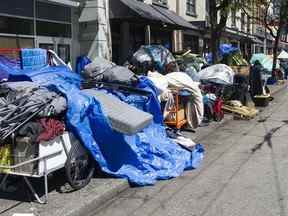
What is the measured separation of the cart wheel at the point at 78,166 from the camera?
680 cm

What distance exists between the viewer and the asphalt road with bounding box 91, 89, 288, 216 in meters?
6.33

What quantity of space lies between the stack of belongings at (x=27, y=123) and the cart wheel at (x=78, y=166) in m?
0.42

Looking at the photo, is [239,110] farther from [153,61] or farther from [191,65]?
[153,61]

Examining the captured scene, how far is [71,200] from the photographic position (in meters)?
6.45

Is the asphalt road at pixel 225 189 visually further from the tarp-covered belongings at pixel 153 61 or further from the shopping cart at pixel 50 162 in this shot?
the tarp-covered belongings at pixel 153 61

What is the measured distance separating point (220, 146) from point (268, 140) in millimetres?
1285

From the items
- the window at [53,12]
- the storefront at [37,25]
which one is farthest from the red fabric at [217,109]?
the window at [53,12]

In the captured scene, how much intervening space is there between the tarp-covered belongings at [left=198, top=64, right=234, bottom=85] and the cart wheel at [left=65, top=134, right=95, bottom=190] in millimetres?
7667

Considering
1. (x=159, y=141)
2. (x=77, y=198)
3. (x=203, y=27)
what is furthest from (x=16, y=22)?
(x=203, y=27)

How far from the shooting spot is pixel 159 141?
9062 millimetres

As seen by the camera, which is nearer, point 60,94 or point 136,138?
point 60,94

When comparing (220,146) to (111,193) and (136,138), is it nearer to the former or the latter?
(136,138)

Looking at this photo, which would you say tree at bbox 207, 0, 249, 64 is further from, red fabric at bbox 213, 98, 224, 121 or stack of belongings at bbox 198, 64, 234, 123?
red fabric at bbox 213, 98, 224, 121

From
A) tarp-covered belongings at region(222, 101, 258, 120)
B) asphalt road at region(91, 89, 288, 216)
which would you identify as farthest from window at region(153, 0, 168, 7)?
asphalt road at region(91, 89, 288, 216)
